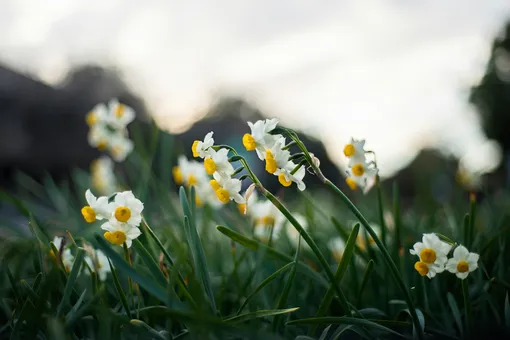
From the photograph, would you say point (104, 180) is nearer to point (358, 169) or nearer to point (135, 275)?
point (358, 169)

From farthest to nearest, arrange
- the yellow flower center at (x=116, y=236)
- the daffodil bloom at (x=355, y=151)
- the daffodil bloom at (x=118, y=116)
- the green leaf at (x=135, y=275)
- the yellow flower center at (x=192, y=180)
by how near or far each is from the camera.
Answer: the daffodil bloom at (x=118, y=116)
the yellow flower center at (x=192, y=180)
the daffodil bloom at (x=355, y=151)
the yellow flower center at (x=116, y=236)
the green leaf at (x=135, y=275)

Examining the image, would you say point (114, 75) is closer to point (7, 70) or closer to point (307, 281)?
point (7, 70)

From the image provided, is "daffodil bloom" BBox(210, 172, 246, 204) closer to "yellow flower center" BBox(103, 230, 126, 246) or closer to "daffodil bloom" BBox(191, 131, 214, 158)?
"daffodil bloom" BBox(191, 131, 214, 158)

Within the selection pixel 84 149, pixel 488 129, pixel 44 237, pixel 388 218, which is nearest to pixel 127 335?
pixel 44 237

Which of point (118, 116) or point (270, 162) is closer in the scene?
point (270, 162)

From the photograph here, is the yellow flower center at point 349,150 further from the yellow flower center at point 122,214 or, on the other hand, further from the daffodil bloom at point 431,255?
the yellow flower center at point 122,214

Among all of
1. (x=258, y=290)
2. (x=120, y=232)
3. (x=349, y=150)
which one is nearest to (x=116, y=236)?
(x=120, y=232)

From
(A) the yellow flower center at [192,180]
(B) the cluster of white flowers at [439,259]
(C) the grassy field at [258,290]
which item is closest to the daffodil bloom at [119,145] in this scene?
(A) the yellow flower center at [192,180]
